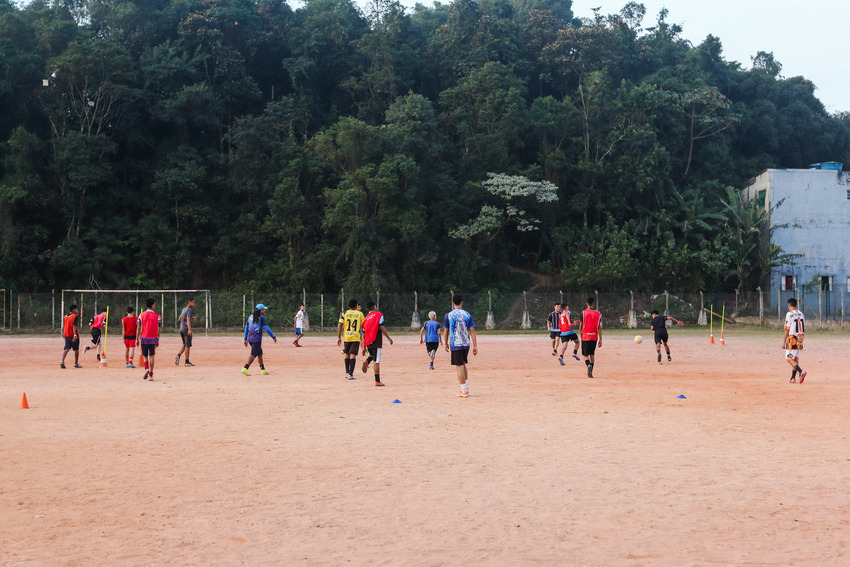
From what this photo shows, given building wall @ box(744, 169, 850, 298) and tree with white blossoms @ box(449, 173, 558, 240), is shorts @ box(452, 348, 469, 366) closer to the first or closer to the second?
tree with white blossoms @ box(449, 173, 558, 240)

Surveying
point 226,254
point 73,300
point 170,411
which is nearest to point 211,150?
point 226,254

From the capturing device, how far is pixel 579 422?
11906mm

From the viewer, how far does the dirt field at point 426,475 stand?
237 inches

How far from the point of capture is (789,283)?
5662 cm

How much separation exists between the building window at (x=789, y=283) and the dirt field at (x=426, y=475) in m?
42.6

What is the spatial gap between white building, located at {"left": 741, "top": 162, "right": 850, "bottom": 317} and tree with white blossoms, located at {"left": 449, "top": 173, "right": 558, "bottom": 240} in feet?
50.1

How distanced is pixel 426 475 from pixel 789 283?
54.3 metres

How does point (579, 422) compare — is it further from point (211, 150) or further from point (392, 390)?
point (211, 150)

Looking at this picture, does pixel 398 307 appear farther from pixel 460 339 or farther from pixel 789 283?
pixel 460 339

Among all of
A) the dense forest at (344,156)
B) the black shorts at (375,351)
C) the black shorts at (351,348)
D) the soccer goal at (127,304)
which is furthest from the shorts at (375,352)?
the dense forest at (344,156)

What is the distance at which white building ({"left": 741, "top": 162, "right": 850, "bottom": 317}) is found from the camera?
5697cm

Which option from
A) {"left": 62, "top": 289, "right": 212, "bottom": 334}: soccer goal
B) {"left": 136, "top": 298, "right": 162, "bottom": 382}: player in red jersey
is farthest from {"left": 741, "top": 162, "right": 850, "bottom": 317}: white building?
{"left": 136, "top": 298, "right": 162, "bottom": 382}: player in red jersey

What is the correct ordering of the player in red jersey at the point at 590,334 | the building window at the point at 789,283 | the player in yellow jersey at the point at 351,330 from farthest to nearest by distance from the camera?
the building window at the point at 789,283
the player in red jersey at the point at 590,334
the player in yellow jersey at the point at 351,330

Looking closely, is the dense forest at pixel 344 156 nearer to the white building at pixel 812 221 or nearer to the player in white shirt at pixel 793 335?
the white building at pixel 812 221
